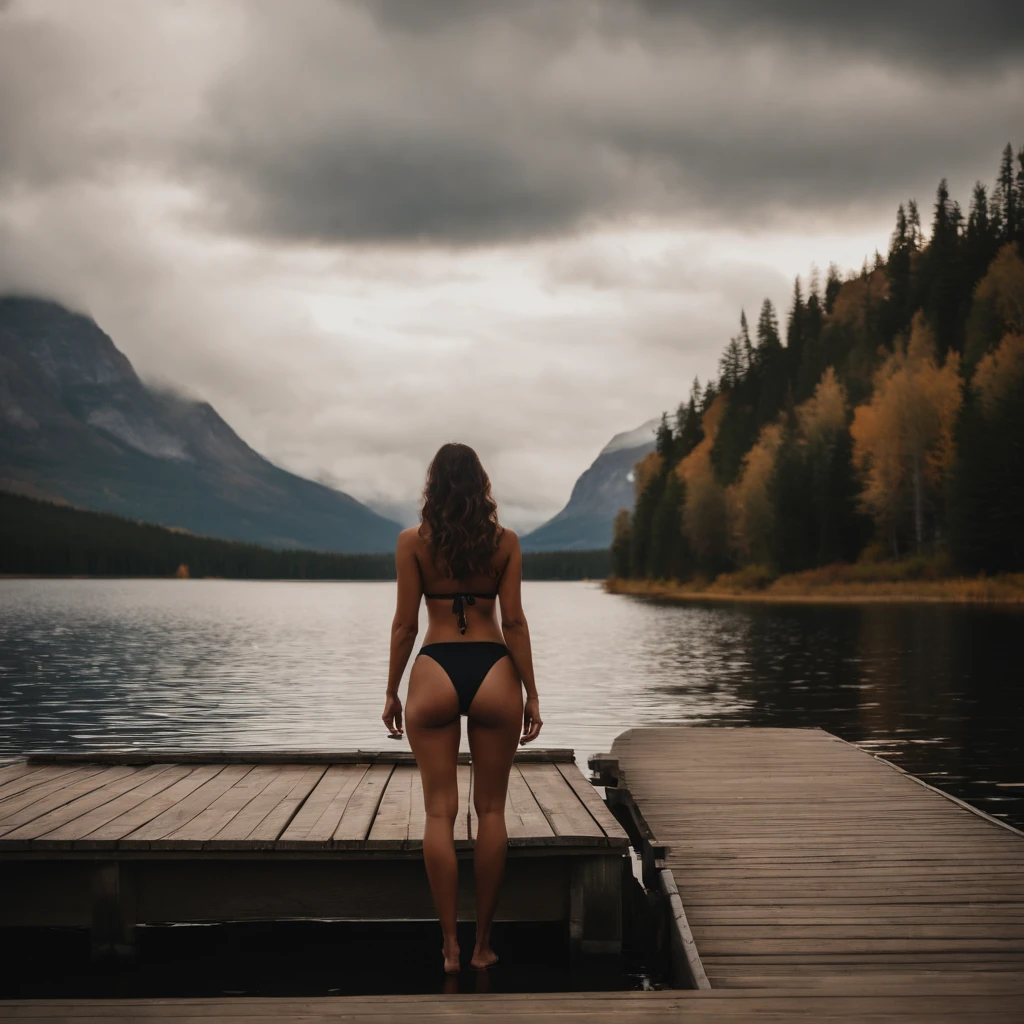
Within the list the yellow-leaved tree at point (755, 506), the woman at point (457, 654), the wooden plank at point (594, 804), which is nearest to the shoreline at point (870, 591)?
the yellow-leaved tree at point (755, 506)

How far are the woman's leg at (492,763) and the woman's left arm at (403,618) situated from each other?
543 millimetres

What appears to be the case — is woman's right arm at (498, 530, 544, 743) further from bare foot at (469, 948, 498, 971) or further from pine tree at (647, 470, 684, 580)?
pine tree at (647, 470, 684, 580)

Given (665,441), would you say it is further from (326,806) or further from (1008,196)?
(326,806)

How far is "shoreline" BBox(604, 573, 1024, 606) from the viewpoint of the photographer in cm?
6794

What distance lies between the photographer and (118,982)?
7996 millimetres

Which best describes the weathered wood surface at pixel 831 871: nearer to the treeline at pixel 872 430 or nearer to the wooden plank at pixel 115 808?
the wooden plank at pixel 115 808

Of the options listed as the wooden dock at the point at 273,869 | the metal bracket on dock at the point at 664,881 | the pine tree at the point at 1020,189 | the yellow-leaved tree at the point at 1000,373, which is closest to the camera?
the metal bracket on dock at the point at 664,881

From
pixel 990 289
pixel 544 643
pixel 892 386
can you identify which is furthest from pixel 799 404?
pixel 544 643

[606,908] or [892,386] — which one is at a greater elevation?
[892,386]

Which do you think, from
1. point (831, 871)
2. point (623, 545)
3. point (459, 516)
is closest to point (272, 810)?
point (459, 516)

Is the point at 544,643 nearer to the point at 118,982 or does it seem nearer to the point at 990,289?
the point at 118,982

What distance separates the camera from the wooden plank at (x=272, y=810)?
26.6ft

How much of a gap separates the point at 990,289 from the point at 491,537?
90999mm

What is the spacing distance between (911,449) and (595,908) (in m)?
73.0
